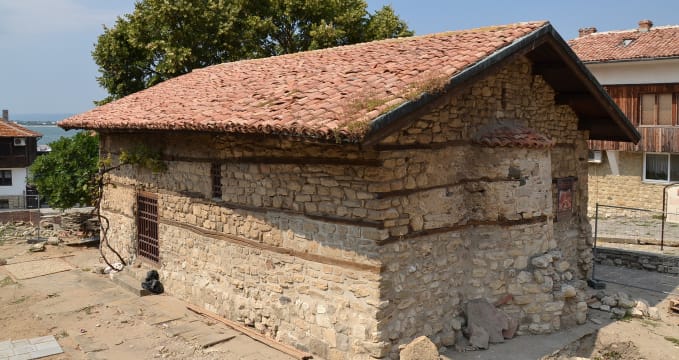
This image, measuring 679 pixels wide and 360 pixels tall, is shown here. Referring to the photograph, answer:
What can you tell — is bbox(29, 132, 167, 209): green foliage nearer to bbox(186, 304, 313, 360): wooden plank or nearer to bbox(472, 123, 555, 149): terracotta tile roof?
bbox(186, 304, 313, 360): wooden plank

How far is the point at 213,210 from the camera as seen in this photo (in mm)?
9125


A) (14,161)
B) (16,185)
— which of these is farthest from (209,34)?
(16,185)

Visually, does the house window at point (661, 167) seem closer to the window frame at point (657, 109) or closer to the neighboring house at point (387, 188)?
the window frame at point (657, 109)

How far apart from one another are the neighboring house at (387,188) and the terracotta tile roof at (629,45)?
31.3 feet

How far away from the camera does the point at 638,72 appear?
18469mm

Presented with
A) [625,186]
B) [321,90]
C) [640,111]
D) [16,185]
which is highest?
[640,111]

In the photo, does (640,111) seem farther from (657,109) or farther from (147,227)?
(147,227)

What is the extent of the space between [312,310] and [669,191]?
1594 centimetres

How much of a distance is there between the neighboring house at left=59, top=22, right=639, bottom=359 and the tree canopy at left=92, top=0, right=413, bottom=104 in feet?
32.7

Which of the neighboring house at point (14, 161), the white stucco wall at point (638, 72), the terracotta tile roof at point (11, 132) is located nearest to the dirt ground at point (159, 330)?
the white stucco wall at point (638, 72)

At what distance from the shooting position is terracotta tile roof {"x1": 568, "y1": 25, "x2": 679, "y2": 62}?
1794cm

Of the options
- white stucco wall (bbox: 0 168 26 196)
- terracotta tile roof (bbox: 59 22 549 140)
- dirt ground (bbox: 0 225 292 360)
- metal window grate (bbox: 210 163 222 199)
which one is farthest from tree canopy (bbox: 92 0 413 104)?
white stucco wall (bbox: 0 168 26 196)

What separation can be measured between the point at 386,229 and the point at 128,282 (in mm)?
6628

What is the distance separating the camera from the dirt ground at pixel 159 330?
25.1ft
